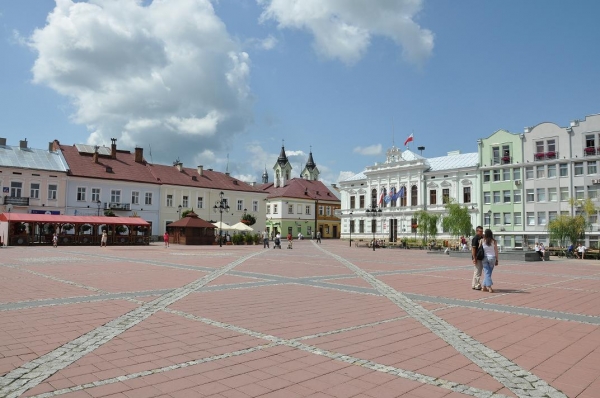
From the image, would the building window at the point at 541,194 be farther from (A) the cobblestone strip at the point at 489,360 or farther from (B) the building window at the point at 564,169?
(A) the cobblestone strip at the point at 489,360

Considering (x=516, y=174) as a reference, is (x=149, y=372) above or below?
below

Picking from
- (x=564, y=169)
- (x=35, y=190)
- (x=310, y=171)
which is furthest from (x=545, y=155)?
Result: (x=310, y=171)

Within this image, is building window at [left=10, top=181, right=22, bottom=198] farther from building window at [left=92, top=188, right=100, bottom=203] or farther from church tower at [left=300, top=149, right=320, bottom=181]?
church tower at [left=300, top=149, right=320, bottom=181]

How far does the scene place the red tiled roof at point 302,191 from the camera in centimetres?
8056

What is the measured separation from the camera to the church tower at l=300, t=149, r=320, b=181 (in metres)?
108

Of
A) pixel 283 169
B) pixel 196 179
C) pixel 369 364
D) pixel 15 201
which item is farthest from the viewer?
pixel 283 169

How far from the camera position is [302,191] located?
83.0 metres

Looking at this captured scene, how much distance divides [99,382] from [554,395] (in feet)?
14.9

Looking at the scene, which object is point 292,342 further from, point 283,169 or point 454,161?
point 283,169

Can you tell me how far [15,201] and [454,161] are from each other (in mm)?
50958

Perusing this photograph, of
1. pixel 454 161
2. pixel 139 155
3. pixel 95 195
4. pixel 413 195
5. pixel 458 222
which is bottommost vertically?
pixel 458 222

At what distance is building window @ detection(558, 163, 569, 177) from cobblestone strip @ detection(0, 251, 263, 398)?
47887 millimetres

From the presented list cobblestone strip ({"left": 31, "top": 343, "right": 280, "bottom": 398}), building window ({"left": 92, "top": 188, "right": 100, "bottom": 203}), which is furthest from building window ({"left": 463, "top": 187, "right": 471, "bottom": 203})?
cobblestone strip ({"left": 31, "top": 343, "right": 280, "bottom": 398})

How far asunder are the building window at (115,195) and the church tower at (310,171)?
5698 centimetres
